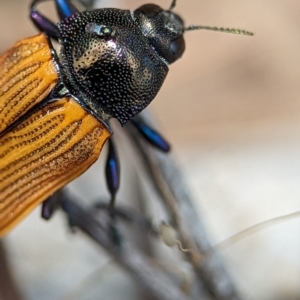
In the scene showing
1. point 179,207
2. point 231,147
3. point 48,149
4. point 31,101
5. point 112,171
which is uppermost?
point 31,101

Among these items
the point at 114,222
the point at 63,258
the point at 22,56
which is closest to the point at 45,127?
the point at 22,56

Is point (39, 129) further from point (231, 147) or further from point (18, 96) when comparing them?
point (231, 147)

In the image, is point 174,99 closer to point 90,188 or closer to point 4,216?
point 90,188

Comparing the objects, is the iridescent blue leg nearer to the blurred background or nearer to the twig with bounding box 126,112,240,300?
the twig with bounding box 126,112,240,300

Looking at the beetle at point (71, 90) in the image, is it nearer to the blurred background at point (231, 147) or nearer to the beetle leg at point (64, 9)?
the beetle leg at point (64, 9)

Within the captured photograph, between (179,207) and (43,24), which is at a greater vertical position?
(43,24)

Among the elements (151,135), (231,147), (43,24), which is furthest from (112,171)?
(231,147)
